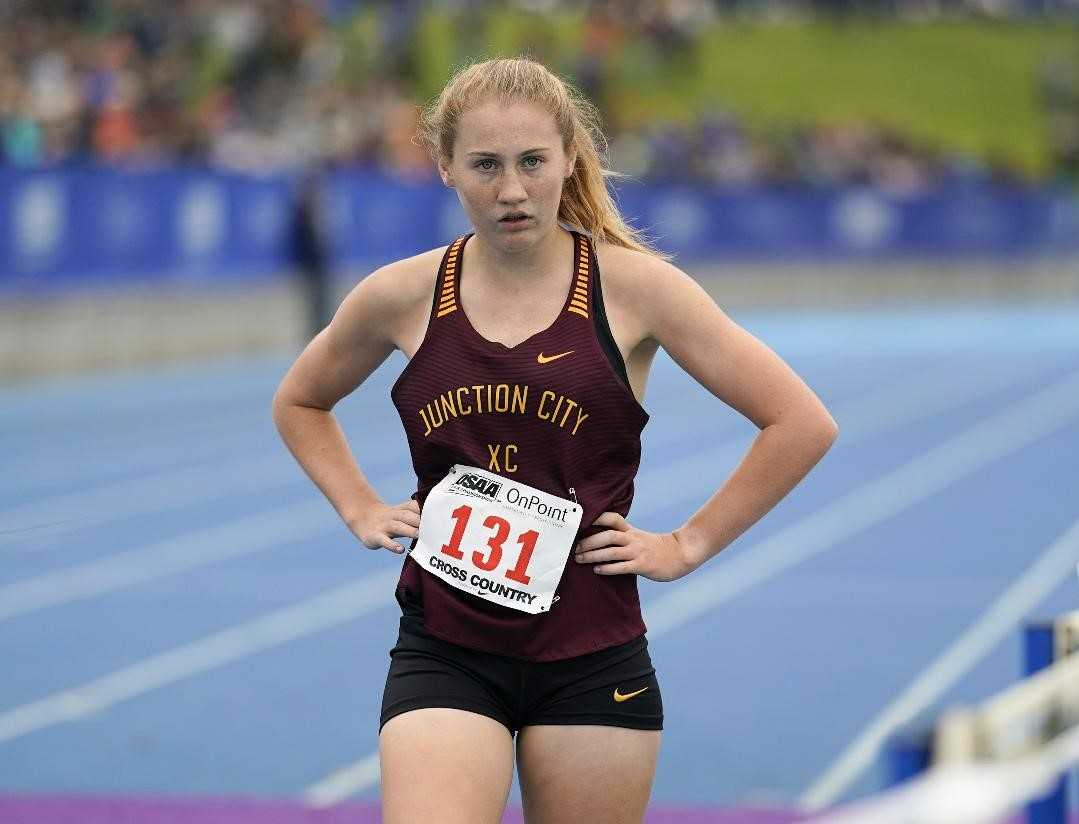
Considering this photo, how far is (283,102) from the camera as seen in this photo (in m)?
25.3

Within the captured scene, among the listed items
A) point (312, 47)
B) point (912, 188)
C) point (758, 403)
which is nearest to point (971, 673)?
point (758, 403)

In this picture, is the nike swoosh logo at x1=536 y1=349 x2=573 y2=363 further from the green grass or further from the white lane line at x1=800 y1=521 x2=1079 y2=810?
the green grass

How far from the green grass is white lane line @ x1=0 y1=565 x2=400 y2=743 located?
2758 centimetres

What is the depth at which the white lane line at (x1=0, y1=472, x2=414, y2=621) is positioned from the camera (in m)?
9.57

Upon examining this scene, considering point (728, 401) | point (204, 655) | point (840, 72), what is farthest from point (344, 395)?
point (840, 72)

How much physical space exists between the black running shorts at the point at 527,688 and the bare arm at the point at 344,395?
0.35 metres

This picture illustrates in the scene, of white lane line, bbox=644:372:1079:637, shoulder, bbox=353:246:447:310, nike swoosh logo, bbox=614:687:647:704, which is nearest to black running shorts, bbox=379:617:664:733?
nike swoosh logo, bbox=614:687:647:704

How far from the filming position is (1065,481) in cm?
1326

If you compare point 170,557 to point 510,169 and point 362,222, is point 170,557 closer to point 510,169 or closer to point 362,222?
point 510,169

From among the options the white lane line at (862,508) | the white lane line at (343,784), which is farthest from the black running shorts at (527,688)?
the white lane line at (862,508)

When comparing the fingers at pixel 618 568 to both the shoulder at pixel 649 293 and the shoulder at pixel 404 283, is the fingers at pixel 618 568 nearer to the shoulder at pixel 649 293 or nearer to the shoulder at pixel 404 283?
the shoulder at pixel 649 293

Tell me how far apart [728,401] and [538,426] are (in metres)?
0.38

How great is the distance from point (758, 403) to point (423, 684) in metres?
0.83

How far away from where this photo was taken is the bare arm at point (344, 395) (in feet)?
13.0
